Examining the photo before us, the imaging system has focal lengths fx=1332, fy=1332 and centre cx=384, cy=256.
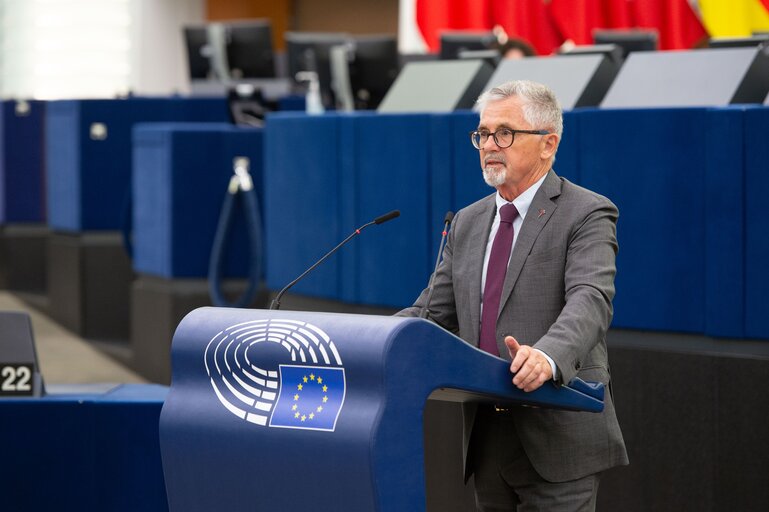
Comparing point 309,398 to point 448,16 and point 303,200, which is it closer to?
point 303,200

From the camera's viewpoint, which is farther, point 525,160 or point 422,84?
point 422,84

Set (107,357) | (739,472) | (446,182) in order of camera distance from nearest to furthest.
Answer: (739,472)
(446,182)
(107,357)

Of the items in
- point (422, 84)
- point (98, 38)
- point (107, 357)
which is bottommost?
point (107, 357)

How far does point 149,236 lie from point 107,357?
976 mm

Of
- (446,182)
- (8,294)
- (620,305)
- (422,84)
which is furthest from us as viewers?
(8,294)

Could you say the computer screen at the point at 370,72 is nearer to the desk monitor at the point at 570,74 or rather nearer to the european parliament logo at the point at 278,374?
the desk monitor at the point at 570,74

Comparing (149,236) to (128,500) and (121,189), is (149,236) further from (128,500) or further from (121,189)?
(128,500)

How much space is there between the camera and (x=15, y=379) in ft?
11.4

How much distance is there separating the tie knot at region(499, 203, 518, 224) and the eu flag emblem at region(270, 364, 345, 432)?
630 millimetres

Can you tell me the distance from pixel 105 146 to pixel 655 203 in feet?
16.3

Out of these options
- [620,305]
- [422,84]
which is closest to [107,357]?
[422,84]

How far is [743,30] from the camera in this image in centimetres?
1038

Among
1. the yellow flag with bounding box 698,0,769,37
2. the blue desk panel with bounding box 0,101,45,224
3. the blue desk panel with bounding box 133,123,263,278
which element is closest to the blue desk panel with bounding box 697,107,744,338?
the blue desk panel with bounding box 133,123,263,278

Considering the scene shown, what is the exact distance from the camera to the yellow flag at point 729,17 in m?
10.3
